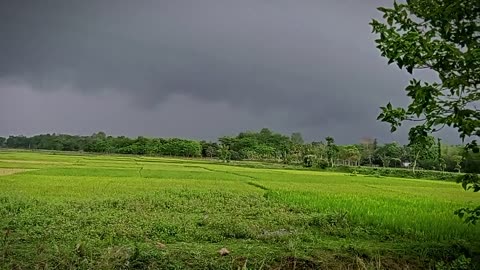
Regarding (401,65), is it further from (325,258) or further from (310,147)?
(310,147)

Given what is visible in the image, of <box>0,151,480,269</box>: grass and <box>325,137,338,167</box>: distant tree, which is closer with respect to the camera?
<box>0,151,480,269</box>: grass

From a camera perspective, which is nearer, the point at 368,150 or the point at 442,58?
the point at 442,58

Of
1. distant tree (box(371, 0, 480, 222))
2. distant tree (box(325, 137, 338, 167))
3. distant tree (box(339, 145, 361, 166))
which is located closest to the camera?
distant tree (box(371, 0, 480, 222))

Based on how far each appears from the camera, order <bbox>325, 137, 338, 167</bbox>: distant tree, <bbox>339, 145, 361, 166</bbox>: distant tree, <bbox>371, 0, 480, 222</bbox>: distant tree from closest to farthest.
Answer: <bbox>371, 0, 480, 222</bbox>: distant tree < <bbox>325, 137, 338, 167</bbox>: distant tree < <bbox>339, 145, 361, 166</bbox>: distant tree

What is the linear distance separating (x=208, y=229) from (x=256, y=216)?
8.19 ft

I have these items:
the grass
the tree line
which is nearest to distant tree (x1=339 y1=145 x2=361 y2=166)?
the tree line

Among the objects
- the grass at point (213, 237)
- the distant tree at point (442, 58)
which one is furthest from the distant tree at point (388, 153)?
the distant tree at point (442, 58)

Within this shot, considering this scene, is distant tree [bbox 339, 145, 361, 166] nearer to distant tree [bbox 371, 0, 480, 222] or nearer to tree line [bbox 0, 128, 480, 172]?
tree line [bbox 0, 128, 480, 172]

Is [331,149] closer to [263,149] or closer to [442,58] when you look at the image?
[263,149]

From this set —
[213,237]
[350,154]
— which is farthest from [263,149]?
[213,237]

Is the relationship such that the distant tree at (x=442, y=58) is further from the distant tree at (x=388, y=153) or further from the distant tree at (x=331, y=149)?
the distant tree at (x=388, y=153)

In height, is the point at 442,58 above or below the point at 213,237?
above

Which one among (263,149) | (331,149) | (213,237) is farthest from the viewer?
(263,149)

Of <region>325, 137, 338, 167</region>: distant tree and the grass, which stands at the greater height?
<region>325, 137, 338, 167</region>: distant tree
